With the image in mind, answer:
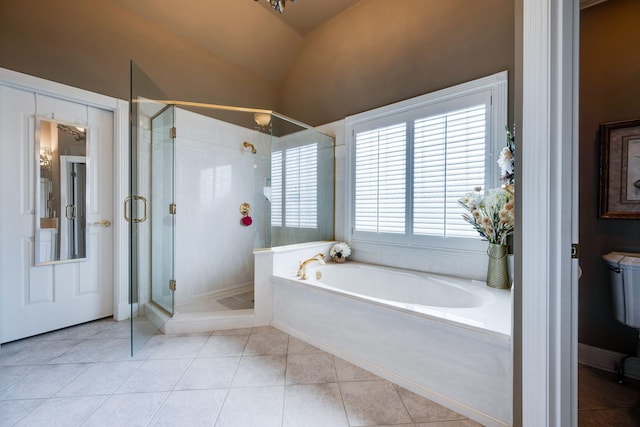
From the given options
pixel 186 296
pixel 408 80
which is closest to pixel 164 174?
pixel 186 296

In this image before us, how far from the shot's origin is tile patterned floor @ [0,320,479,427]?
123 cm

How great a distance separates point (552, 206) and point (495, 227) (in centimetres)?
107

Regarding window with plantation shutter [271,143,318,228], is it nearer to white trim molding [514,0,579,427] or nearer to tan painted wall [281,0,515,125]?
tan painted wall [281,0,515,125]

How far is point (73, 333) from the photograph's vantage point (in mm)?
2104

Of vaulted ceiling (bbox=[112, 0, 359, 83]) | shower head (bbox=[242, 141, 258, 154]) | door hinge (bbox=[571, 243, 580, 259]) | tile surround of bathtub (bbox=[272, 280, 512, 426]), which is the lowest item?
tile surround of bathtub (bbox=[272, 280, 512, 426])

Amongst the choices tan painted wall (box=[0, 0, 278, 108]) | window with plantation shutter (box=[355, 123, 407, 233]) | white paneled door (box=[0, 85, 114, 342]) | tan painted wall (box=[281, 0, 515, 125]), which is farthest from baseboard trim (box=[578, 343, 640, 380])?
tan painted wall (box=[0, 0, 278, 108])

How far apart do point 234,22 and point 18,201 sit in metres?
2.64

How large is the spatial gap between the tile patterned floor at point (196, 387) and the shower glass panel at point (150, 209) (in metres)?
0.25

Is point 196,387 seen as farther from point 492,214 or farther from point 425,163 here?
point 425,163

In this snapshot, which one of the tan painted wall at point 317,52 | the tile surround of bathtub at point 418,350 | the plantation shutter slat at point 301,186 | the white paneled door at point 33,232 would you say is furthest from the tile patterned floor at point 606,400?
the white paneled door at point 33,232

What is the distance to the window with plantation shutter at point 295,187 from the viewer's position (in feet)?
8.40

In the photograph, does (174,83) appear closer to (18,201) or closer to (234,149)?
(234,149)

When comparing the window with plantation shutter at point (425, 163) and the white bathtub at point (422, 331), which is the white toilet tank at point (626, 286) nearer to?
the white bathtub at point (422, 331)

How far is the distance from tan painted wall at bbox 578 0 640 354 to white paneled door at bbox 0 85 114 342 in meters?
3.85
